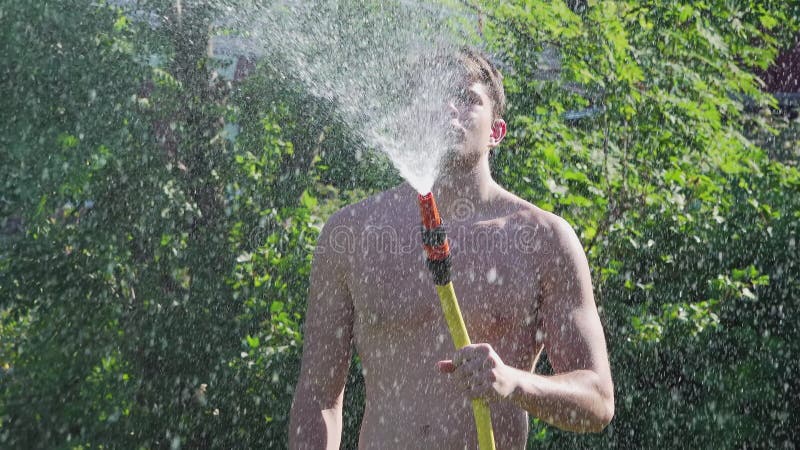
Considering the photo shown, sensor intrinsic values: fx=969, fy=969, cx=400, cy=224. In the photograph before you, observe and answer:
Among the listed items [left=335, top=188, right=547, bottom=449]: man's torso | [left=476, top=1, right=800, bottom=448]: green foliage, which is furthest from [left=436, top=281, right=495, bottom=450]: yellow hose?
[left=476, top=1, right=800, bottom=448]: green foliage

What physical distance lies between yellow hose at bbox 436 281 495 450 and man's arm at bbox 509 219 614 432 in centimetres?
9

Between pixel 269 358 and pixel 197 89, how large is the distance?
1.54 meters

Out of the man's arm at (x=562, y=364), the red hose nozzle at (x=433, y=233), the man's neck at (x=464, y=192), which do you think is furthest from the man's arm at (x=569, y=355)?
the red hose nozzle at (x=433, y=233)

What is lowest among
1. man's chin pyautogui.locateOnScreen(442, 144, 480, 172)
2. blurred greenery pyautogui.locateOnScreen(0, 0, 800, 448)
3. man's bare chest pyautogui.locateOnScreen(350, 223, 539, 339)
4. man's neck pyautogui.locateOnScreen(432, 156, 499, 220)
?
blurred greenery pyautogui.locateOnScreen(0, 0, 800, 448)

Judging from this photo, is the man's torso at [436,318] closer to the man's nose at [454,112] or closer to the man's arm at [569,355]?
the man's arm at [569,355]

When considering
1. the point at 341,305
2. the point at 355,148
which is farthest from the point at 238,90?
the point at 341,305

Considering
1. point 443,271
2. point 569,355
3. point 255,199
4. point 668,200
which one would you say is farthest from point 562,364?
point 255,199

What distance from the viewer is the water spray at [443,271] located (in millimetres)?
1852

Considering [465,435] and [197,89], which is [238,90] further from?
[465,435]

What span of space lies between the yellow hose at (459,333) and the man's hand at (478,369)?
104 millimetres

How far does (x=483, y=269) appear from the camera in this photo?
2.44 meters

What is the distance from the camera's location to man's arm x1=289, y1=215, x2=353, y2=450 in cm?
246

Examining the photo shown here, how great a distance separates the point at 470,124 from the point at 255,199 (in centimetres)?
242

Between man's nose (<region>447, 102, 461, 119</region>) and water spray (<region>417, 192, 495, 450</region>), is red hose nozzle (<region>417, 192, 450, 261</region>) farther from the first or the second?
man's nose (<region>447, 102, 461, 119</region>)
